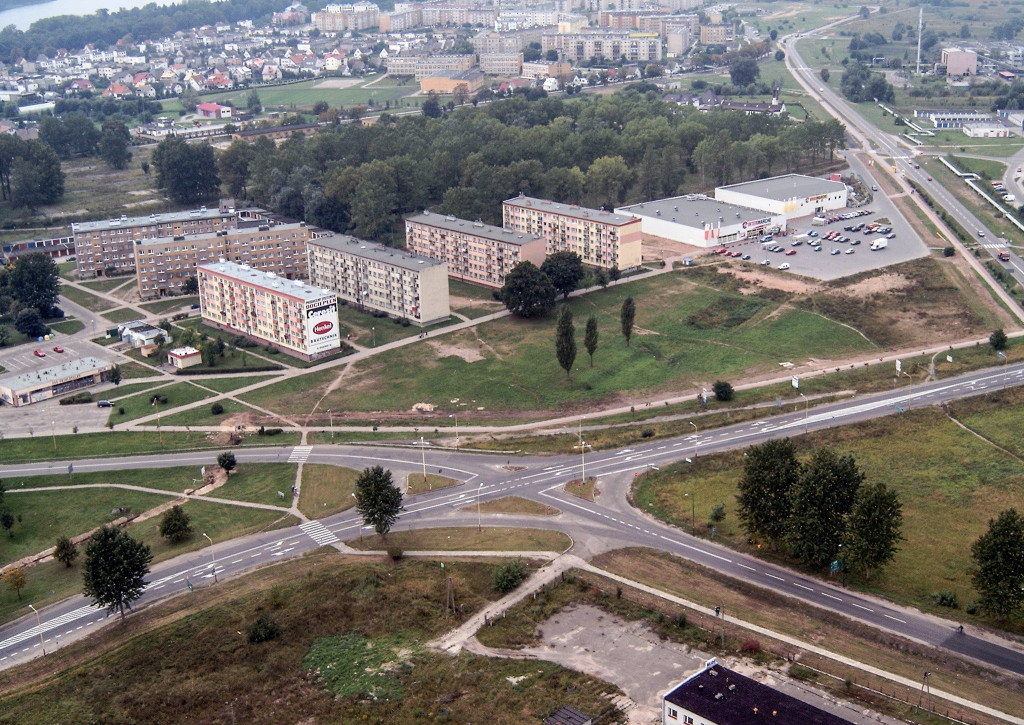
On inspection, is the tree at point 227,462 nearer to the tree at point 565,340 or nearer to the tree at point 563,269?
the tree at point 565,340

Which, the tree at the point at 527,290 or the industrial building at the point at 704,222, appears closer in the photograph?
the tree at the point at 527,290

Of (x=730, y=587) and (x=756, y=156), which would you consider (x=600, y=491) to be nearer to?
(x=730, y=587)

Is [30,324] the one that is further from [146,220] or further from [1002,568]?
[1002,568]

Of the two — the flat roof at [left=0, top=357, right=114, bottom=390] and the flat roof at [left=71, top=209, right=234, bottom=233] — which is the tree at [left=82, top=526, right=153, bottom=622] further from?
the flat roof at [left=71, top=209, right=234, bottom=233]

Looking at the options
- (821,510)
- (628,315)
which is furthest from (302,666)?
(628,315)

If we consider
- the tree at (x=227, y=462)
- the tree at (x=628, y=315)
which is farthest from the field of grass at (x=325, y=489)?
the tree at (x=628, y=315)

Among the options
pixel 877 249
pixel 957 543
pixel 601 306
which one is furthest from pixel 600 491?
pixel 877 249
